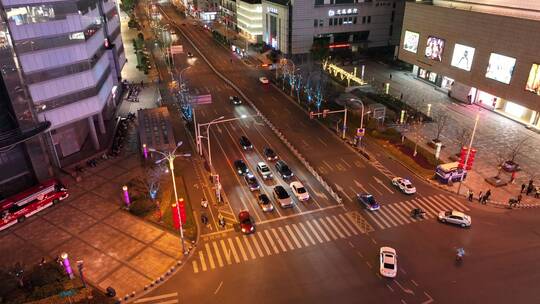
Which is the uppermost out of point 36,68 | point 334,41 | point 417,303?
point 36,68

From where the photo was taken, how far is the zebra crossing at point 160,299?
38.5 m

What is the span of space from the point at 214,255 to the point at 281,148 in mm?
30241

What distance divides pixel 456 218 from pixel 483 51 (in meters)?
49.6

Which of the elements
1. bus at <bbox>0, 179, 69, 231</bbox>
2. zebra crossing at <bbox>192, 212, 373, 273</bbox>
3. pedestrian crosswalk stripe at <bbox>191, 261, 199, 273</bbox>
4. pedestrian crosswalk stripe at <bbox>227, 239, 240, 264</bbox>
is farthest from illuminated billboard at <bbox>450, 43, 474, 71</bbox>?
bus at <bbox>0, 179, 69, 231</bbox>

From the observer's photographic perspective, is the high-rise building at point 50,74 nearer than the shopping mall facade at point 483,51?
Yes

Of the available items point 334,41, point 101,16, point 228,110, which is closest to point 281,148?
point 228,110

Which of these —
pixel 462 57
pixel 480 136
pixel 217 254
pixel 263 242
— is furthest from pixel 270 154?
pixel 462 57

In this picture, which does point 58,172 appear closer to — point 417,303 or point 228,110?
point 228,110

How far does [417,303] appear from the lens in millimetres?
37750

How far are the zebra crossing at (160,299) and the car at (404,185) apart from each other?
35.2 meters

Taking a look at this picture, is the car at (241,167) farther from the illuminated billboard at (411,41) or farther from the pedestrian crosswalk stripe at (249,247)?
the illuminated billboard at (411,41)

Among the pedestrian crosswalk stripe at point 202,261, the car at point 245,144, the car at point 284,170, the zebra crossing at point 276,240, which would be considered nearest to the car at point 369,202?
the zebra crossing at point 276,240

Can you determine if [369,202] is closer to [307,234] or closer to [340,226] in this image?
[340,226]

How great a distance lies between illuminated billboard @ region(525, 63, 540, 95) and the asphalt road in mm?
31533
